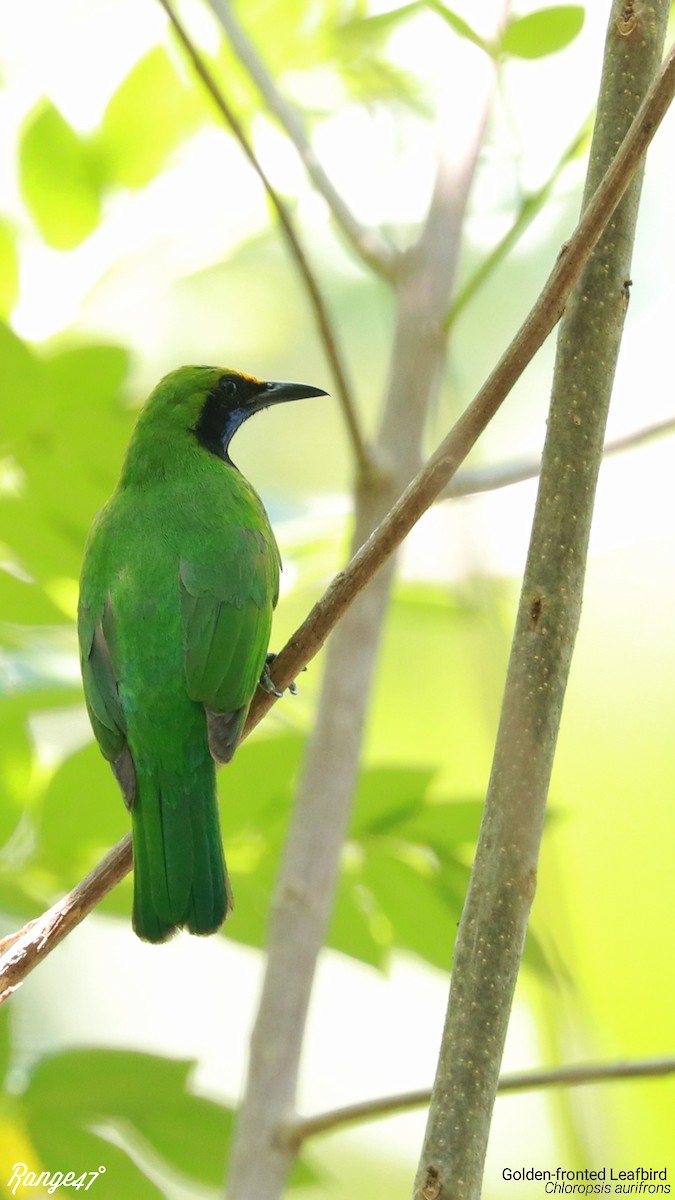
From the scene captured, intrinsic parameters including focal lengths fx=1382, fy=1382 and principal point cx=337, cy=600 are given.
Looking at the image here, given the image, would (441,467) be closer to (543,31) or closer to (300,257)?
(300,257)

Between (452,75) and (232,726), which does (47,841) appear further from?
(452,75)

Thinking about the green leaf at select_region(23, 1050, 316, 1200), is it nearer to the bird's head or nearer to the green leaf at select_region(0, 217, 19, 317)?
the green leaf at select_region(0, 217, 19, 317)

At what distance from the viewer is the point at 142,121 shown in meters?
3.70

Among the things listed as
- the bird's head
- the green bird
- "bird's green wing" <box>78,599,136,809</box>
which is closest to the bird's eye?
the bird's head

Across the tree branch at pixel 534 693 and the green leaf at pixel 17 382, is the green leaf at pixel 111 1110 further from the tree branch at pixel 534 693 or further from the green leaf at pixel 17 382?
the green leaf at pixel 17 382

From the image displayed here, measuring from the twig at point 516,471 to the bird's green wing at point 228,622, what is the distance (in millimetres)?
602

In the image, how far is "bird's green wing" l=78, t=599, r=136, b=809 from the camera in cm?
322

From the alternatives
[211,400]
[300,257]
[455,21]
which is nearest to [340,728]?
[300,257]

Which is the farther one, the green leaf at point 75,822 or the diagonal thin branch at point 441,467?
the green leaf at point 75,822

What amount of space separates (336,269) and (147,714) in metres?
3.97

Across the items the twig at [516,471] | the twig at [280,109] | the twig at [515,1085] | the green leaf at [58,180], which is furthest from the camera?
the green leaf at [58,180]

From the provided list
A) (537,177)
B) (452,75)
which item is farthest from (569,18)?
(452,75)

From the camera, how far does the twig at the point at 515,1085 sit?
6.63 feet

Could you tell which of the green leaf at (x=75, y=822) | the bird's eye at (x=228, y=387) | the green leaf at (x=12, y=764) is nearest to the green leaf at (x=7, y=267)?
the bird's eye at (x=228, y=387)
